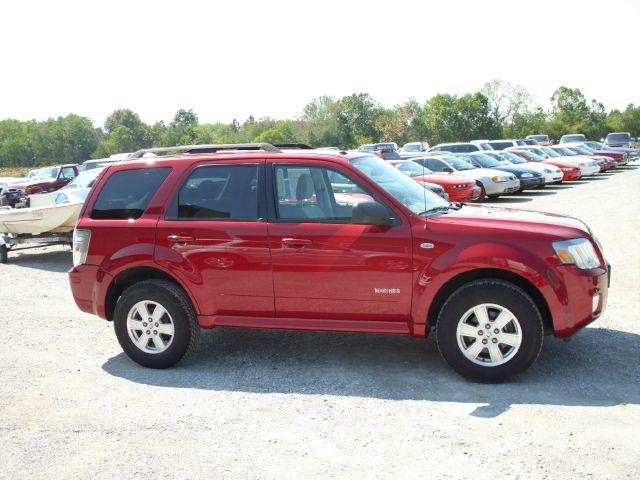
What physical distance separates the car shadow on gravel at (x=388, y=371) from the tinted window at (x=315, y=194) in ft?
4.41

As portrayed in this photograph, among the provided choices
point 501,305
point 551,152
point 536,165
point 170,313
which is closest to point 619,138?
point 551,152

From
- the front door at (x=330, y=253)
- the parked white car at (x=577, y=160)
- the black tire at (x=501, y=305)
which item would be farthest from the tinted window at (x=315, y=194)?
the parked white car at (x=577, y=160)

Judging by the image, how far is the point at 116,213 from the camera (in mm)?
5973

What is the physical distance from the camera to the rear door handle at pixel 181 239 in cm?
563

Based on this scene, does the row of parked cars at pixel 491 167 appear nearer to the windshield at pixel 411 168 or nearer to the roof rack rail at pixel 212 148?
the windshield at pixel 411 168

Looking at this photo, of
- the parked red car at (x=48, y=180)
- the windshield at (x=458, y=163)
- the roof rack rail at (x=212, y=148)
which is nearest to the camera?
the roof rack rail at (x=212, y=148)

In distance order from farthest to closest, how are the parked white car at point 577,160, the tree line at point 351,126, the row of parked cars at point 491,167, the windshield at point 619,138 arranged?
the tree line at point 351,126
the windshield at point 619,138
the parked white car at point 577,160
the row of parked cars at point 491,167

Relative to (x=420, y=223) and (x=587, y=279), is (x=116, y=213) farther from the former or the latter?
(x=587, y=279)

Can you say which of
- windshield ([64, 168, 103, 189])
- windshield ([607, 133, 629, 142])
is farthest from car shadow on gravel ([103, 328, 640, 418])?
windshield ([607, 133, 629, 142])

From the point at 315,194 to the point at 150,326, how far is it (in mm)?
1912

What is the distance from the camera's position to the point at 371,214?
5109mm

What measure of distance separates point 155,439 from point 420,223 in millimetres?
2567

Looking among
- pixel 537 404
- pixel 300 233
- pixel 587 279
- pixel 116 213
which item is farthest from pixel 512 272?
pixel 116 213

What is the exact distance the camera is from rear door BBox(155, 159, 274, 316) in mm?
5512
